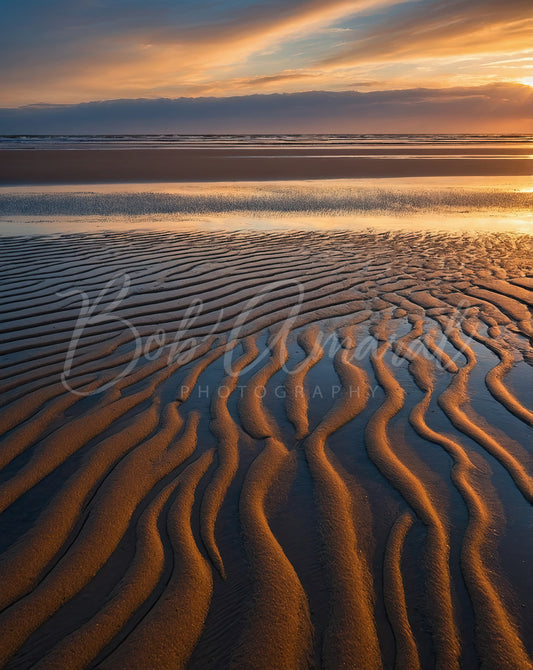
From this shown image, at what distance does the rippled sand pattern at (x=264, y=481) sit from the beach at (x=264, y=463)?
0.01m

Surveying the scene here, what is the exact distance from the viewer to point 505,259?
8195 mm

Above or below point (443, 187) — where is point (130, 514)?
above

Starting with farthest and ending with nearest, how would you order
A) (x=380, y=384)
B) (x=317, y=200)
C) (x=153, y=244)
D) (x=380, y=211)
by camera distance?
1. (x=317, y=200)
2. (x=380, y=211)
3. (x=153, y=244)
4. (x=380, y=384)

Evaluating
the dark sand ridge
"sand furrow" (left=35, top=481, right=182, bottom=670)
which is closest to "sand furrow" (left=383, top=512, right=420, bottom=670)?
"sand furrow" (left=35, top=481, right=182, bottom=670)

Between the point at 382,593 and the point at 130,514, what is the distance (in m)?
1.28

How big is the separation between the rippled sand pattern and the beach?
0.5 inches

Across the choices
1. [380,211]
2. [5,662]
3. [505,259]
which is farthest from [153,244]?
[5,662]

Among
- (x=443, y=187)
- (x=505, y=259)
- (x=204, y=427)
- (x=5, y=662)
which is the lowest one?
(x=443, y=187)

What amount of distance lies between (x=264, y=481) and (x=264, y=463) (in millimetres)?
172

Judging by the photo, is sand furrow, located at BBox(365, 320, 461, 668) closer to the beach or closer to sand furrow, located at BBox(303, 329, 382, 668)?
the beach

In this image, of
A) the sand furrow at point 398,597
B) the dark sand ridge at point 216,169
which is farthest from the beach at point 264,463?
the dark sand ridge at point 216,169

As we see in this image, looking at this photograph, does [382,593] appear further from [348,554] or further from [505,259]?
[505,259]

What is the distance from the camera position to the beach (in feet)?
6.76

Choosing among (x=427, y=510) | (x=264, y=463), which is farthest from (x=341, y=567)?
(x=264, y=463)
